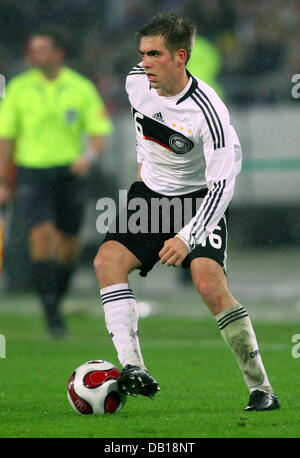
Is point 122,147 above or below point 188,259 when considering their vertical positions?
above

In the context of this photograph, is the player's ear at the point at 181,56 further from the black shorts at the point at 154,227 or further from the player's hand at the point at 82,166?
the player's hand at the point at 82,166

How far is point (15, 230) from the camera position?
973cm

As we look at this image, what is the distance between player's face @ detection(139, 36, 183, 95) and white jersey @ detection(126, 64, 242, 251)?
0.15m

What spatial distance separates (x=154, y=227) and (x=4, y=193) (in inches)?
166

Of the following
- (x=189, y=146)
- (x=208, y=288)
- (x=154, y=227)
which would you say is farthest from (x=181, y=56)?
(x=208, y=288)

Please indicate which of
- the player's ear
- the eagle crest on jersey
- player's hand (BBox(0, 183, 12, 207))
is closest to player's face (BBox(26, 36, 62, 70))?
player's hand (BBox(0, 183, 12, 207))

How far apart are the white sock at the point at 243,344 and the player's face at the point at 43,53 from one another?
181 inches

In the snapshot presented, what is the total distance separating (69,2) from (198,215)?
4.95 m

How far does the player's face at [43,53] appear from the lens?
9.08 m

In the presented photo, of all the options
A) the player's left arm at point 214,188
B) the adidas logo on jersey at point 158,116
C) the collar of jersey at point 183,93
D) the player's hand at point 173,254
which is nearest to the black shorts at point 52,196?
the adidas logo on jersey at point 158,116

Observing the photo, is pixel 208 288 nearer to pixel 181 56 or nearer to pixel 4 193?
pixel 181 56

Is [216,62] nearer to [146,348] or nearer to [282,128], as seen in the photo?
[282,128]

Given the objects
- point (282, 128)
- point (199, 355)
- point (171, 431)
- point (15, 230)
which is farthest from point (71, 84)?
point (171, 431)

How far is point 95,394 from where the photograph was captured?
508 centimetres
